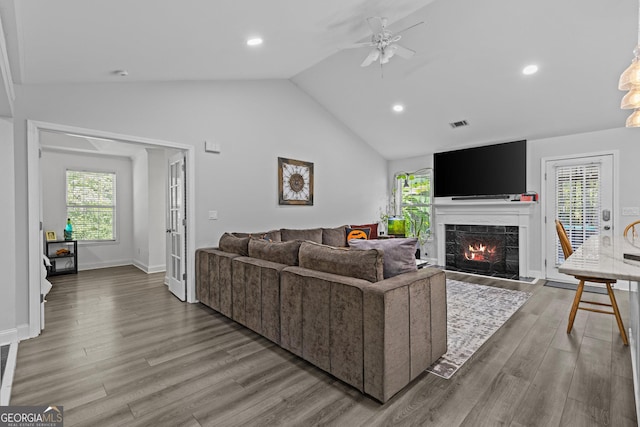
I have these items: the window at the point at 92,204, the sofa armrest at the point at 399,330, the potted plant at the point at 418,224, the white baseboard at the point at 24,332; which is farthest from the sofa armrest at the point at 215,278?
the potted plant at the point at 418,224

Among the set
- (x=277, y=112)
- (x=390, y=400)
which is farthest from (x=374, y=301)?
(x=277, y=112)

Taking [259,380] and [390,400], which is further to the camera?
[259,380]

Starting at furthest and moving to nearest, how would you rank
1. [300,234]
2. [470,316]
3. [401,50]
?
[300,234]
[470,316]
[401,50]

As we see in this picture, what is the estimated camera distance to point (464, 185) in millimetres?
5941

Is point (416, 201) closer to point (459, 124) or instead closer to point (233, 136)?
point (459, 124)

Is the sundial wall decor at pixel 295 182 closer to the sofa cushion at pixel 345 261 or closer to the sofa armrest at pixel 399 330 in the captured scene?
the sofa cushion at pixel 345 261

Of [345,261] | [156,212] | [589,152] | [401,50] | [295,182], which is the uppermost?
[401,50]

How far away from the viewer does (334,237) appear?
5430mm

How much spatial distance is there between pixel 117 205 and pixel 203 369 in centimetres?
578

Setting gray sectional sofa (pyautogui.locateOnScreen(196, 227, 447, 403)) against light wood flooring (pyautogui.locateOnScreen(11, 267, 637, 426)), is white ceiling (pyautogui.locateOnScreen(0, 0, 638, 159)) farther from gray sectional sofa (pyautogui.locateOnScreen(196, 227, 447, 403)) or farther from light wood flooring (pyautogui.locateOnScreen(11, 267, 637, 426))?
light wood flooring (pyautogui.locateOnScreen(11, 267, 637, 426))

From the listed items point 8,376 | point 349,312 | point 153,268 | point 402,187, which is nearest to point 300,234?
point 349,312

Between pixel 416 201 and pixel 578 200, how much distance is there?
110 inches

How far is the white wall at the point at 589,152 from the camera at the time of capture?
4.34 meters

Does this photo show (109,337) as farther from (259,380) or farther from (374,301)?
(374,301)
